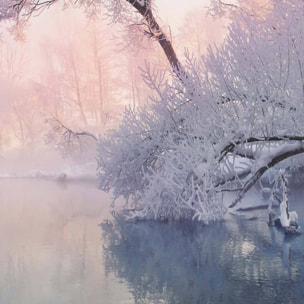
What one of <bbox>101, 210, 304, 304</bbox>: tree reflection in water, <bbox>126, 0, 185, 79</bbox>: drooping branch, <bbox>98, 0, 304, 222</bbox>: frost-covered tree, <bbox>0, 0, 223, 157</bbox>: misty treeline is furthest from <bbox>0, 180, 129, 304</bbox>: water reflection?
<bbox>0, 0, 223, 157</bbox>: misty treeline

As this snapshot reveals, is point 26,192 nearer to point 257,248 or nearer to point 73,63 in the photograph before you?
point 257,248

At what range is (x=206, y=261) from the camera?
8805mm

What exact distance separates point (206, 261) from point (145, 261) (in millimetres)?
1091

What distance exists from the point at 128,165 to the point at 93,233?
196 cm

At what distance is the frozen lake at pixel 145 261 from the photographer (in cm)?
698

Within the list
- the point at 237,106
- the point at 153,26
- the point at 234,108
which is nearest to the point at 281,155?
the point at 237,106

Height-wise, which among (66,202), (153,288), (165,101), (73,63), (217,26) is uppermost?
(217,26)

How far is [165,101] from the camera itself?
36.5 ft

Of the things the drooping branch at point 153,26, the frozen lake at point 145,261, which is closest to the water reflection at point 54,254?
the frozen lake at point 145,261

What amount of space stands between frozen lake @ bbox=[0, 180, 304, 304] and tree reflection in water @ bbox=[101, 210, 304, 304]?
0.01m

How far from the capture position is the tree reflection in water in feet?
22.8

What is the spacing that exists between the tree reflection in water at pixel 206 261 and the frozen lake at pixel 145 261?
0.05 ft

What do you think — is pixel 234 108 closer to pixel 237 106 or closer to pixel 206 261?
pixel 237 106

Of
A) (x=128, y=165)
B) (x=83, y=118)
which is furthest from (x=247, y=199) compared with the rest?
(x=83, y=118)
